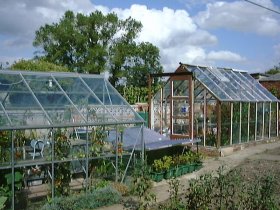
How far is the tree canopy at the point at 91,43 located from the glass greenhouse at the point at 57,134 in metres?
27.5

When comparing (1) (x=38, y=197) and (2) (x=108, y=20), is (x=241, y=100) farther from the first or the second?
(2) (x=108, y=20)

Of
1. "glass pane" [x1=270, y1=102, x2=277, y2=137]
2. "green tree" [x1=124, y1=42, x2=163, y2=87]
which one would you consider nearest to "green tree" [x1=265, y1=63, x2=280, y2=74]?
"green tree" [x1=124, y1=42, x2=163, y2=87]

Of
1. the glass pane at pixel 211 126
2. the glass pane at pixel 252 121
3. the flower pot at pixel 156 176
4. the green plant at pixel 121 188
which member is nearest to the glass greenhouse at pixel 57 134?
the green plant at pixel 121 188

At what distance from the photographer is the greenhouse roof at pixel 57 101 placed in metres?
8.73

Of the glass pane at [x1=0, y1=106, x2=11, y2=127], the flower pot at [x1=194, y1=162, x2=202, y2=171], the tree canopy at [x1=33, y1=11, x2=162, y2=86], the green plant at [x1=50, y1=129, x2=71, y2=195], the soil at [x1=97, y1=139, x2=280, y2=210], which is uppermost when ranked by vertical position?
the tree canopy at [x1=33, y1=11, x2=162, y2=86]

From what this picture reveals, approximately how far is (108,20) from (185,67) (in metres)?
24.8

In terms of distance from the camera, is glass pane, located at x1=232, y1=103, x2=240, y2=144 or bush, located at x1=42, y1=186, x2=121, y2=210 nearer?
bush, located at x1=42, y1=186, x2=121, y2=210

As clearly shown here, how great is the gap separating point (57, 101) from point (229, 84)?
9.58 meters

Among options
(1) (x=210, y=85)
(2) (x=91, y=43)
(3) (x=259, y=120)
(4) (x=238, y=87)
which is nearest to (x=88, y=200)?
(1) (x=210, y=85)

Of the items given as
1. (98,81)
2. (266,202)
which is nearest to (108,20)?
(98,81)

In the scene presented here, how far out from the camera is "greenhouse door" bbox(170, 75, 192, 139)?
16.0 metres

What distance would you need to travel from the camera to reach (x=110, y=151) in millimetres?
9805

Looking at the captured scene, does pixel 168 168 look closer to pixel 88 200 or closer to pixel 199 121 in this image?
pixel 88 200

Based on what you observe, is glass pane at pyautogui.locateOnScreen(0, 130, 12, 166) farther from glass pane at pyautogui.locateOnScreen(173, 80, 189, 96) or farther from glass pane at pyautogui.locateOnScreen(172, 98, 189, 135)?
glass pane at pyautogui.locateOnScreen(173, 80, 189, 96)
